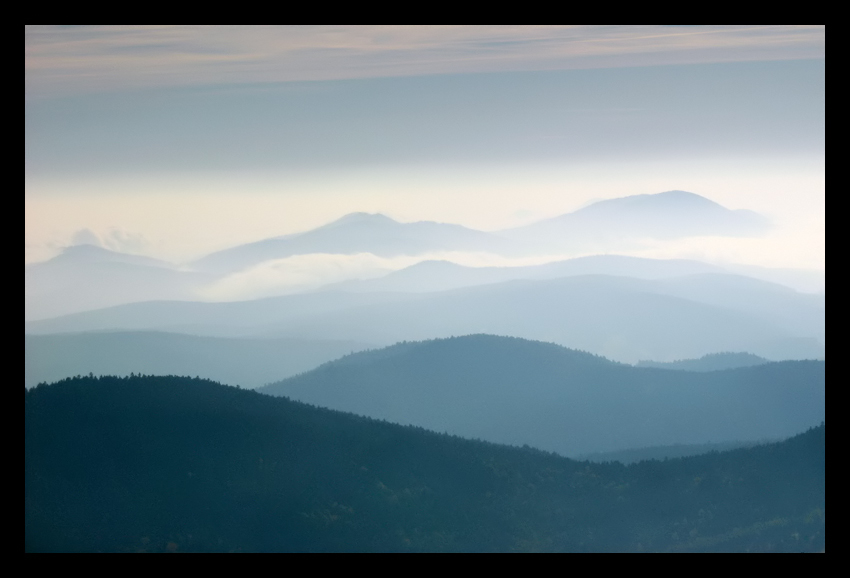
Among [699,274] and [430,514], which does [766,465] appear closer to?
[430,514]

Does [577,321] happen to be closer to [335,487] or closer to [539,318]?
[539,318]

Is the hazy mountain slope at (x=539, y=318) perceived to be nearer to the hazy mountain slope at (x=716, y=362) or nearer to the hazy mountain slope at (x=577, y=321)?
the hazy mountain slope at (x=577, y=321)

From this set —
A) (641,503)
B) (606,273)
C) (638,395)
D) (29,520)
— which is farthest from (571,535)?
(606,273)

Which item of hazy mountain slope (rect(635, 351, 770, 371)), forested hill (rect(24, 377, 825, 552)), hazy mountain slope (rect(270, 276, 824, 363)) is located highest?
hazy mountain slope (rect(270, 276, 824, 363))

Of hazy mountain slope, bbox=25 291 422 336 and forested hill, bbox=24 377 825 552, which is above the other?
hazy mountain slope, bbox=25 291 422 336

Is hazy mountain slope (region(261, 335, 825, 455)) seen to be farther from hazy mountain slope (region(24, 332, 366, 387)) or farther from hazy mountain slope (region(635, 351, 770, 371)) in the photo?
hazy mountain slope (region(24, 332, 366, 387))

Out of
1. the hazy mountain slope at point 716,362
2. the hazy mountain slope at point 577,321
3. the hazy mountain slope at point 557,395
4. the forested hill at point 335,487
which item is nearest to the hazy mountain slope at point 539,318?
the hazy mountain slope at point 577,321

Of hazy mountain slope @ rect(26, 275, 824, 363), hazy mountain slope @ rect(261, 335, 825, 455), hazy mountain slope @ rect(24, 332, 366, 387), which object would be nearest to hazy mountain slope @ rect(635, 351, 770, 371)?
hazy mountain slope @ rect(261, 335, 825, 455)
